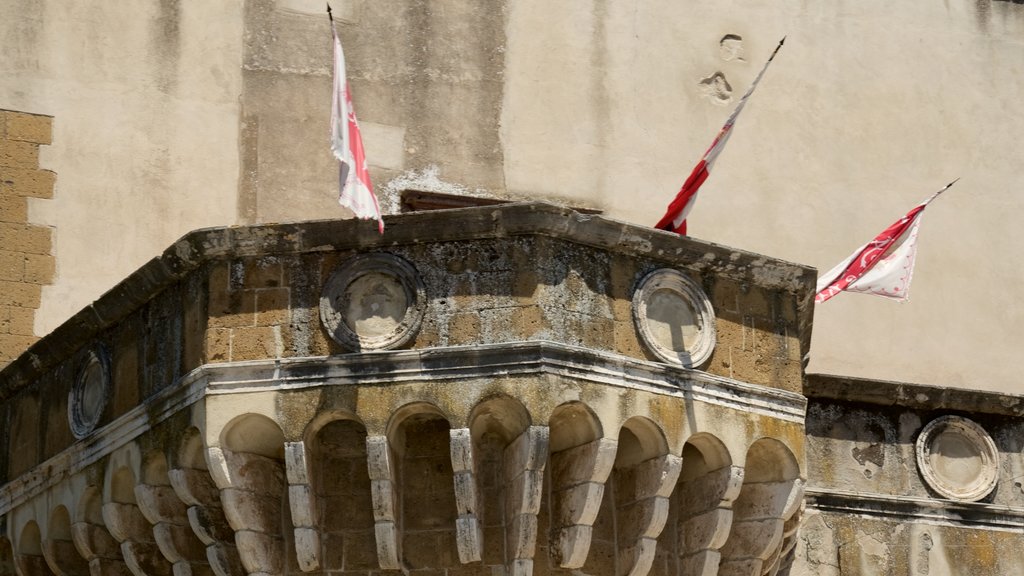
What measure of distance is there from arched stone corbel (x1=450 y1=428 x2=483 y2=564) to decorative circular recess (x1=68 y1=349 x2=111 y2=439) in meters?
2.66

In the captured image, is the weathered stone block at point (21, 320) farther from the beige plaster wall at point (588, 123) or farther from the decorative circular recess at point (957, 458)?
the decorative circular recess at point (957, 458)

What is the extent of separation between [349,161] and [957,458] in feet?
17.6

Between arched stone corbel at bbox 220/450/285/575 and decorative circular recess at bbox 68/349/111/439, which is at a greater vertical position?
decorative circular recess at bbox 68/349/111/439

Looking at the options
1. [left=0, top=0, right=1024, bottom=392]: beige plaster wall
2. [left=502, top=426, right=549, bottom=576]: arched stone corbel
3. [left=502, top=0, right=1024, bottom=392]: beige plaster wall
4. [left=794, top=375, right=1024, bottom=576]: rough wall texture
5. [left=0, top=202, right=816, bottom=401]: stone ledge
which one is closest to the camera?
[left=502, top=426, right=549, bottom=576]: arched stone corbel

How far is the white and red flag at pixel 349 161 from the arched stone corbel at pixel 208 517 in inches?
72.8

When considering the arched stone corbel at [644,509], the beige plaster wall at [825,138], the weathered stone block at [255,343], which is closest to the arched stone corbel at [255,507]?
the weathered stone block at [255,343]

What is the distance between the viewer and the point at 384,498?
1191 cm

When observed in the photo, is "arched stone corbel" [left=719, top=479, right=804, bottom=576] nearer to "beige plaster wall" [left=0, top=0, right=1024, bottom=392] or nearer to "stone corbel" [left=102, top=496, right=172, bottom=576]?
"stone corbel" [left=102, top=496, right=172, bottom=576]

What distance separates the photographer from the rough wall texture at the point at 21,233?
14.7 m

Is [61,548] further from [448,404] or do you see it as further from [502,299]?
[502,299]

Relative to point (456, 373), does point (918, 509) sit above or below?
below

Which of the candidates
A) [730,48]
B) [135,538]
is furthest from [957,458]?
[135,538]

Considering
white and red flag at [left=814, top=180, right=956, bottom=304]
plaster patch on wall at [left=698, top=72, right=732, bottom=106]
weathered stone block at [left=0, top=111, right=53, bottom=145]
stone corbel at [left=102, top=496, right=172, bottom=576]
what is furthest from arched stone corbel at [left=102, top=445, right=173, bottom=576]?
plaster patch on wall at [left=698, top=72, right=732, bottom=106]

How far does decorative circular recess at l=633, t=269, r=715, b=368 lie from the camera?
40.5 ft
